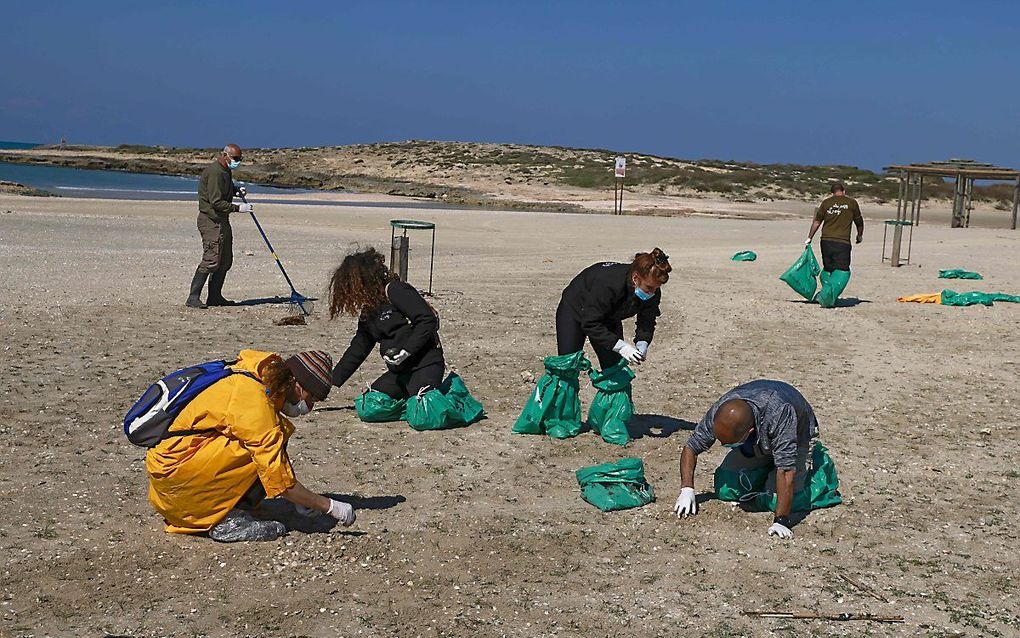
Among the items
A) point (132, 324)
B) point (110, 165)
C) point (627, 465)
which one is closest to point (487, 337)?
point (132, 324)

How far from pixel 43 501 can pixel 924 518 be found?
15.2 feet

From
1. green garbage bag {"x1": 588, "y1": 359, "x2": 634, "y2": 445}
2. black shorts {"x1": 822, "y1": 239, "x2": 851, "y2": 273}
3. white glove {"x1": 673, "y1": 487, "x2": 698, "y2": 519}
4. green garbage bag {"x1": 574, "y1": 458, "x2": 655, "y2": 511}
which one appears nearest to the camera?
white glove {"x1": 673, "y1": 487, "x2": 698, "y2": 519}

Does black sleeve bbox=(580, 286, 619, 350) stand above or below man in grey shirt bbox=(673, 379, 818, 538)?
above

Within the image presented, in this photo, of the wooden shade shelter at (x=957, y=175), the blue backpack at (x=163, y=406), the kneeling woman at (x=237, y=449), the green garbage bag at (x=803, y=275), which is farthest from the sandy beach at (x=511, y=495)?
the wooden shade shelter at (x=957, y=175)

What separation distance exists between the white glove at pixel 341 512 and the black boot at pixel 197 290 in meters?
7.07

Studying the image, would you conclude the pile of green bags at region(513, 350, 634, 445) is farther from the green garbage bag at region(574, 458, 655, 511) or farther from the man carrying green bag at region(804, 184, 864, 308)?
the man carrying green bag at region(804, 184, 864, 308)

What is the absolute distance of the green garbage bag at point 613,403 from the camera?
23.7ft

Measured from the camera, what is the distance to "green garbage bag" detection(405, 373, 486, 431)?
7297 millimetres

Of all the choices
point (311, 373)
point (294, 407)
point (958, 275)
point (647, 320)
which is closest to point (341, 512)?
point (294, 407)

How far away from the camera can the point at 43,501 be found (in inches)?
225

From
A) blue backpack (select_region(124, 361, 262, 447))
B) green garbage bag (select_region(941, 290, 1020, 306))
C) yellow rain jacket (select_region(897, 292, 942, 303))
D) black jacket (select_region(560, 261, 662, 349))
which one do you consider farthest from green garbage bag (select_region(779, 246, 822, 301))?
blue backpack (select_region(124, 361, 262, 447))

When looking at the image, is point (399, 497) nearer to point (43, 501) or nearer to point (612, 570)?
point (612, 570)

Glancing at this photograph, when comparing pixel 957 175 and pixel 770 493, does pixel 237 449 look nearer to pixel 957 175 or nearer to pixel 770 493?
pixel 770 493

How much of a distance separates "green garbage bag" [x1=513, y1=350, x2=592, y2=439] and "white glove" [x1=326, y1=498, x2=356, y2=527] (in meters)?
2.27
